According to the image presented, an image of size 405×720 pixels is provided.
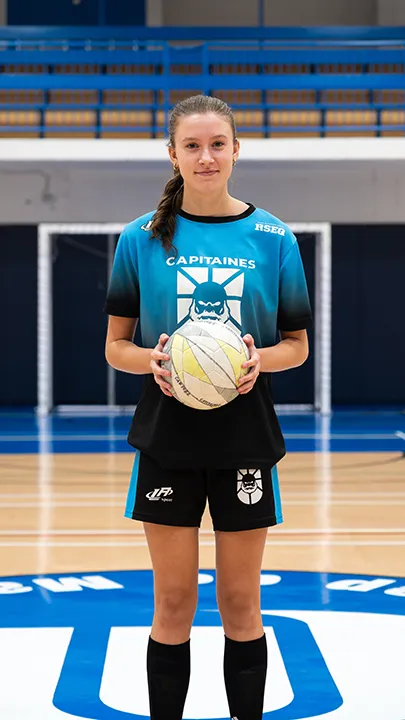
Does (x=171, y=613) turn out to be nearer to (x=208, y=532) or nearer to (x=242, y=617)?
(x=242, y=617)

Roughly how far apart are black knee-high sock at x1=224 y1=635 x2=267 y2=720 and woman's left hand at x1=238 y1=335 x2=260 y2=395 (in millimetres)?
573

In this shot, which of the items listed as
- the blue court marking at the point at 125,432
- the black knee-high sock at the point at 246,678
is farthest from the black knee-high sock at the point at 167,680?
the blue court marking at the point at 125,432

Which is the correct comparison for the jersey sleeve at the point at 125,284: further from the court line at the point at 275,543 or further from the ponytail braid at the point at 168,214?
the court line at the point at 275,543

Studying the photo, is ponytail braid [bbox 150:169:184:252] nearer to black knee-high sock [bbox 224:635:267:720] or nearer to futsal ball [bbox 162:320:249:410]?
futsal ball [bbox 162:320:249:410]

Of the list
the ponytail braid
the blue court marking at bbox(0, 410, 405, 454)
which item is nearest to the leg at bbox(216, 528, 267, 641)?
the ponytail braid

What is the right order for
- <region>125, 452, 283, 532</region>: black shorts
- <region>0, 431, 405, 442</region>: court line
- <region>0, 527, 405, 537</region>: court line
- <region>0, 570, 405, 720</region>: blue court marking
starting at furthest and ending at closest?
<region>0, 431, 405, 442</region>: court line
<region>0, 527, 405, 537</region>: court line
<region>0, 570, 405, 720</region>: blue court marking
<region>125, 452, 283, 532</region>: black shorts

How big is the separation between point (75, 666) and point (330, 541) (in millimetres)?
2251

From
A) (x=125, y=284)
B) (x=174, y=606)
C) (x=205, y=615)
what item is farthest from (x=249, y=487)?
(x=205, y=615)

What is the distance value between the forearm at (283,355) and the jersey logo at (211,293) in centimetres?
8

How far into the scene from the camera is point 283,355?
2271 millimetres

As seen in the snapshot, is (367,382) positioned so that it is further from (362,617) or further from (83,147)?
(362,617)

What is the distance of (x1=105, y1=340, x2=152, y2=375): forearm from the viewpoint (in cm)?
224

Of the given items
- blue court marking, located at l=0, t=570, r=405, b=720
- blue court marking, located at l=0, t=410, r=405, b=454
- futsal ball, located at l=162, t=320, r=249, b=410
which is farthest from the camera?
blue court marking, located at l=0, t=410, r=405, b=454

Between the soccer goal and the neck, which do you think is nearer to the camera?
the neck
